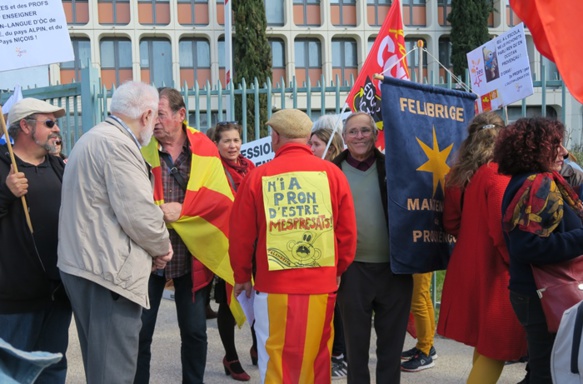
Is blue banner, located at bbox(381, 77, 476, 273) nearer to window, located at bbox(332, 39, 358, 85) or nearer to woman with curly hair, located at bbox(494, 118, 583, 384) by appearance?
woman with curly hair, located at bbox(494, 118, 583, 384)

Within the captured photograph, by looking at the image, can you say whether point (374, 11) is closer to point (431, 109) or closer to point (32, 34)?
point (431, 109)

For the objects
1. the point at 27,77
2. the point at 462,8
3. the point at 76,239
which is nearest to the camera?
the point at 76,239

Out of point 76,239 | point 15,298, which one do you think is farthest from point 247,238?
point 15,298

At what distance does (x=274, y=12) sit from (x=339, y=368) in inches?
1062

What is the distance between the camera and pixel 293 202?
377 centimetres

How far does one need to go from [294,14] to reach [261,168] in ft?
91.6

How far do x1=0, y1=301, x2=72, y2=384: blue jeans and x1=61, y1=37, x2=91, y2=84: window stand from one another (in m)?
25.7

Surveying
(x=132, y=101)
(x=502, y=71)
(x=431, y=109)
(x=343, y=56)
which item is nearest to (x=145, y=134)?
(x=132, y=101)

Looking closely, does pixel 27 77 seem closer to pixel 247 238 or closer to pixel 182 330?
pixel 182 330

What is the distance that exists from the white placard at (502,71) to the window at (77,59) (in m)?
23.7

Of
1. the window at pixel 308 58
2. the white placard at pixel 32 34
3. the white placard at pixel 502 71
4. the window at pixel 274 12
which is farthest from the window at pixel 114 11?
the white placard at pixel 32 34

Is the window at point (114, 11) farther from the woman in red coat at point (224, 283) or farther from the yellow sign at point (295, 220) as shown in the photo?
the yellow sign at point (295, 220)

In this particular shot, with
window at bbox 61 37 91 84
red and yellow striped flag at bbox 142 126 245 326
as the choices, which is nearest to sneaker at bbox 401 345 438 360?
red and yellow striped flag at bbox 142 126 245 326

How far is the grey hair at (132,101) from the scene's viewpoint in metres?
3.62
